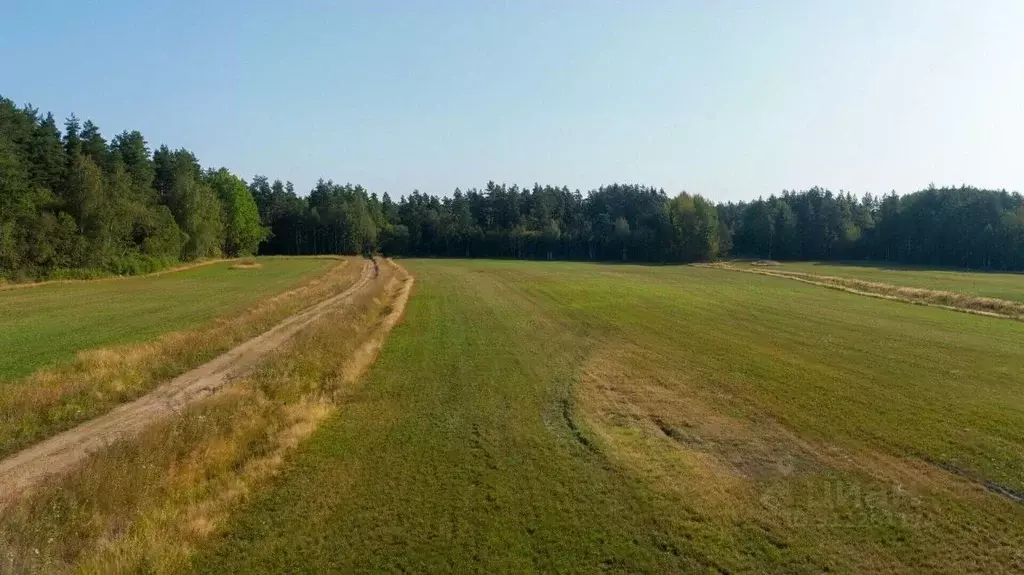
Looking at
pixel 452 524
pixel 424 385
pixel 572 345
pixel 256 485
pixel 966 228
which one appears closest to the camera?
pixel 452 524

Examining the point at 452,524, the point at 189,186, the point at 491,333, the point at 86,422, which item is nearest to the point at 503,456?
the point at 452,524

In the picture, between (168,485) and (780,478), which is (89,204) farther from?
(780,478)

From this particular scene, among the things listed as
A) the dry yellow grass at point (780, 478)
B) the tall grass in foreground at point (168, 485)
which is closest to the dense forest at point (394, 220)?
the tall grass in foreground at point (168, 485)

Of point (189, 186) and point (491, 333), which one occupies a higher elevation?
point (189, 186)

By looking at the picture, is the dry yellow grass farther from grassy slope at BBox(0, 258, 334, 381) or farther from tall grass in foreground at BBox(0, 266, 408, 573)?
grassy slope at BBox(0, 258, 334, 381)

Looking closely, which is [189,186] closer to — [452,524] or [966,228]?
[452,524]

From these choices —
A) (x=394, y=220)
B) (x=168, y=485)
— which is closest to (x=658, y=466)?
(x=168, y=485)

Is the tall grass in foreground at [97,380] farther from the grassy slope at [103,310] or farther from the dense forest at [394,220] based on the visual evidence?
the dense forest at [394,220]

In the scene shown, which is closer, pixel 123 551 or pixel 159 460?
pixel 123 551

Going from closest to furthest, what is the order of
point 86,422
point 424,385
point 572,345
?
1. point 86,422
2. point 424,385
3. point 572,345
